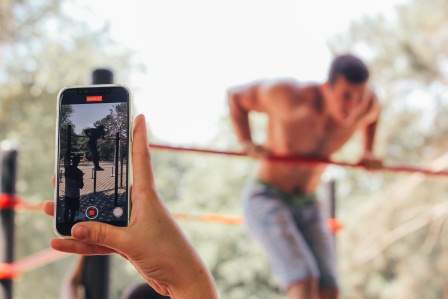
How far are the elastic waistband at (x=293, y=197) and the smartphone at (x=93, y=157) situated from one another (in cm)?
150

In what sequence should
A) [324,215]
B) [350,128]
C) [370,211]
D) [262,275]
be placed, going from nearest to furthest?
1. [324,215]
2. [350,128]
3. [370,211]
4. [262,275]

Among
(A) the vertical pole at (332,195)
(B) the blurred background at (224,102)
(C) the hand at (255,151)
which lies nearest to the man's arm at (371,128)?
(A) the vertical pole at (332,195)

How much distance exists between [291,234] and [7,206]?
2.44 feet

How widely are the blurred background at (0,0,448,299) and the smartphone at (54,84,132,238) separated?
5273 millimetres

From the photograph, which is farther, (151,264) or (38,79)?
(38,79)

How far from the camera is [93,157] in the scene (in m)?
0.45

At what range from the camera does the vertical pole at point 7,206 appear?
1.35 meters

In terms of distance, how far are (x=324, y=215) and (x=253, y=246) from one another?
6.59 m

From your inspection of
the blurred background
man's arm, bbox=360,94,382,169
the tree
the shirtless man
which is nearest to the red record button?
the shirtless man

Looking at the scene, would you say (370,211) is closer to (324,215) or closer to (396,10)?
(396,10)

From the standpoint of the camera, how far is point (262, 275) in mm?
8438

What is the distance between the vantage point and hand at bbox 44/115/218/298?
0.39 meters

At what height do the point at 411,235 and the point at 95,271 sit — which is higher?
the point at 95,271

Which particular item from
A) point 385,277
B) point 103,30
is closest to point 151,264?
point 385,277
